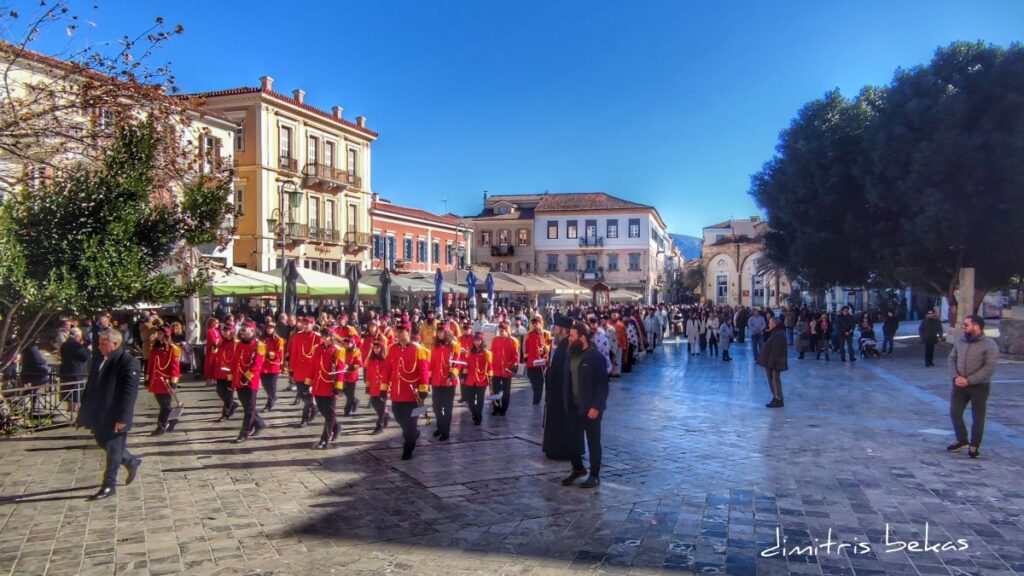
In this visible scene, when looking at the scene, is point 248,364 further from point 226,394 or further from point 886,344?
point 886,344

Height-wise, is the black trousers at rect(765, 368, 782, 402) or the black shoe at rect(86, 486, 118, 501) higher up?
the black trousers at rect(765, 368, 782, 402)

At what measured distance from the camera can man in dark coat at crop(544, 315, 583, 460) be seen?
8164 millimetres

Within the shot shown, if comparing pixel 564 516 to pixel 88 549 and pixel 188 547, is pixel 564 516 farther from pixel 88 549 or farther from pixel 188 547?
pixel 88 549

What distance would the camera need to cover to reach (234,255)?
116ft

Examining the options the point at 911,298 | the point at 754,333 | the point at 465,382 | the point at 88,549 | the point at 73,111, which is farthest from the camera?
the point at 911,298

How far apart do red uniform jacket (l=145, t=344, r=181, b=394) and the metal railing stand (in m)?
1.34

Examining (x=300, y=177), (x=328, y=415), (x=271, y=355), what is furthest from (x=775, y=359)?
(x=300, y=177)

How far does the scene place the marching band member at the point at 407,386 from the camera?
866 cm

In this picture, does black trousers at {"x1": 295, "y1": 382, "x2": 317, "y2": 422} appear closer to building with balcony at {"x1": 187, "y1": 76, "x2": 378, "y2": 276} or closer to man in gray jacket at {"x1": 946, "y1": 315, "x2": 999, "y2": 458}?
man in gray jacket at {"x1": 946, "y1": 315, "x2": 999, "y2": 458}

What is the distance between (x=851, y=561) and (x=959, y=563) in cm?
74

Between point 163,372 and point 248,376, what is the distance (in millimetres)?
1390

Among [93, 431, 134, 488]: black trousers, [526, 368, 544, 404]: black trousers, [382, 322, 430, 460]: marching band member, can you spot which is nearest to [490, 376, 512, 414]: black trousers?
[526, 368, 544, 404]: black trousers

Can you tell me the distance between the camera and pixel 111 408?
7094 mm

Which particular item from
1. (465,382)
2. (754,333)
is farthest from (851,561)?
(754,333)
